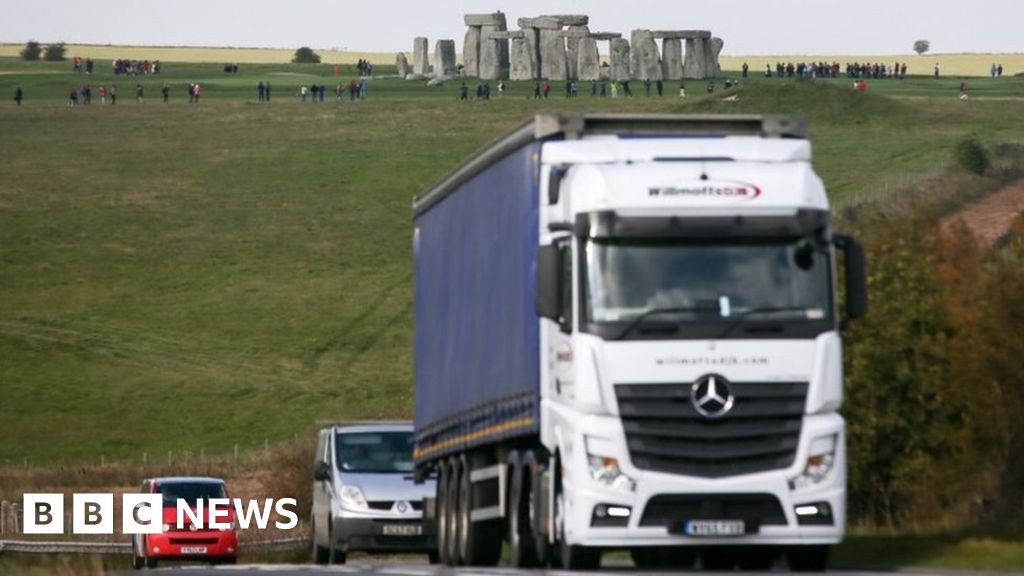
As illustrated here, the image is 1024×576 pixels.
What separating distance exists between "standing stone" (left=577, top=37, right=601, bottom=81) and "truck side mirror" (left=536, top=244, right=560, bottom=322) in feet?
432

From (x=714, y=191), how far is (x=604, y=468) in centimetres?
261

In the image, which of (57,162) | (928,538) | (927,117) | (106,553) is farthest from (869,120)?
(928,538)

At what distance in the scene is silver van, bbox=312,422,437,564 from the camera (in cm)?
3155

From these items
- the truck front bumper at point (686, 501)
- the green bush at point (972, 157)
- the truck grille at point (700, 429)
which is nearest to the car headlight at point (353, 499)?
the truck front bumper at point (686, 501)

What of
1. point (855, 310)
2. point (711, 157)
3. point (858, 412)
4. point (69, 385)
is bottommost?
point (69, 385)

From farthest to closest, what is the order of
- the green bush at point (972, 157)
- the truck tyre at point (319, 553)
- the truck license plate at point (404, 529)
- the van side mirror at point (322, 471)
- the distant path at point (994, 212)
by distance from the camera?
the green bush at point (972, 157) < the distant path at point (994, 212) < the truck tyre at point (319, 553) < the van side mirror at point (322, 471) < the truck license plate at point (404, 529)

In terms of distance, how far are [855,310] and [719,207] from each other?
5.13 feet

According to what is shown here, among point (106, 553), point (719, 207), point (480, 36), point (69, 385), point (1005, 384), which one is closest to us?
point (719, 207)

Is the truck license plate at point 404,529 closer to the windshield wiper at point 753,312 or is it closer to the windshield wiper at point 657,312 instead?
the windshield wiper at point 657,312

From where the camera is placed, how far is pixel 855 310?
2083 centimetres

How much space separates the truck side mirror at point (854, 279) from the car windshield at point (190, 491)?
66.8ft

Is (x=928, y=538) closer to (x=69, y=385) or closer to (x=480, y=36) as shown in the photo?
(x=69, y=385)

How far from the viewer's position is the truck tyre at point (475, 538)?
2459cm

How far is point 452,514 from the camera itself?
1026 inches
